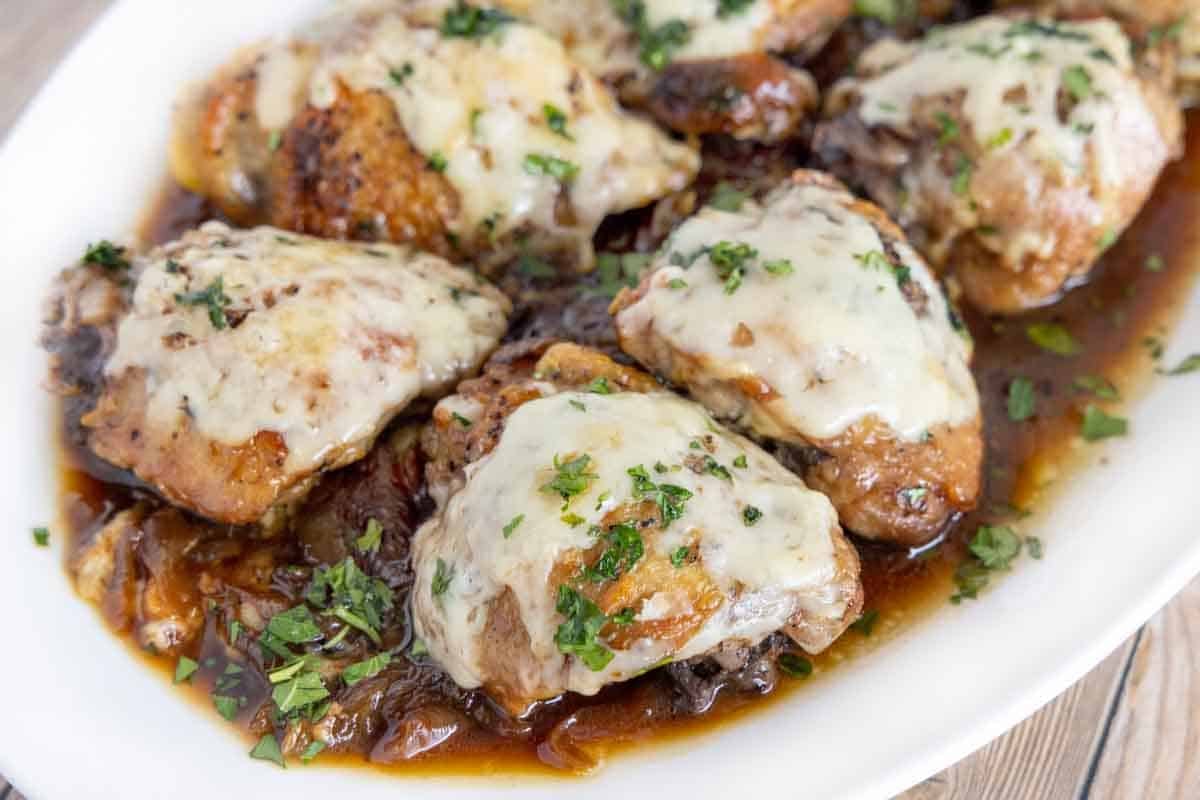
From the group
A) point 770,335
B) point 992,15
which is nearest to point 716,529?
point 770,335

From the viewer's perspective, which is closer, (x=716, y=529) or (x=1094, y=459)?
(x=716, y=529)

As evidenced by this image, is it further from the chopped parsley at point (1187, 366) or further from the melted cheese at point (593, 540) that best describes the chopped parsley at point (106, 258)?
the chopped parsley at point (1187, 366)

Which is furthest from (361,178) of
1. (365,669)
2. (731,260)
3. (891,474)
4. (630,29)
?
(891,474)

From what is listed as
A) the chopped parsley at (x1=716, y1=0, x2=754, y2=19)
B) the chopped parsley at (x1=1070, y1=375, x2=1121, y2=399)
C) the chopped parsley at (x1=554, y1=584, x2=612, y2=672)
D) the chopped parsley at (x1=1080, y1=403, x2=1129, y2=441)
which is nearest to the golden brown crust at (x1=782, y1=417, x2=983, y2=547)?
the chopped parsley at (x1=1080, y1=403, x2=1129, y2=441)

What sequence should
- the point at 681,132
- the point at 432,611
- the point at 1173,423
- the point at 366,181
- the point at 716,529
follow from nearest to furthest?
the point at 716,529, the point at 432,611, the point at 1173,423, the point at 366,181, the point at 681,132

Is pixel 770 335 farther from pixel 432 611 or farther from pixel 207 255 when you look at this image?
pixel 207 255

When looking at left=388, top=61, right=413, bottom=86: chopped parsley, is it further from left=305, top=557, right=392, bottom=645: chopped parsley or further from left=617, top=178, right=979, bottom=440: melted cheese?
left=305, top=557, right=392, bottom=645: chopped parsley
